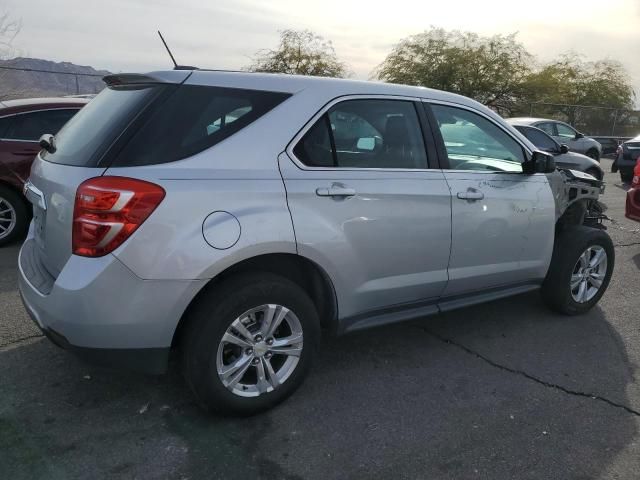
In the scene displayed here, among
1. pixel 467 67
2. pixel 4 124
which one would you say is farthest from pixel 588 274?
pixel 467 67

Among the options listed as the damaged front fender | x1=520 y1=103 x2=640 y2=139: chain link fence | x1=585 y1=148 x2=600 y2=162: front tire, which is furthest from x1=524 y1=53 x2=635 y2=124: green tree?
the damaged front fender

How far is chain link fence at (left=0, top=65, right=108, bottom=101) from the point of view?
12578 millimetres

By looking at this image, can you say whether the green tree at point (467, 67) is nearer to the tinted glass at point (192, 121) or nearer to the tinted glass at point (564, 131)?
the tinted glass at point (564, 131)

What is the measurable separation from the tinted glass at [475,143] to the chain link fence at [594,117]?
26337mm

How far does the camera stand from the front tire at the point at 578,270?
4.46 m

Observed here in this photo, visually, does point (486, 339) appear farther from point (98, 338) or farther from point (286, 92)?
point (98, 338)

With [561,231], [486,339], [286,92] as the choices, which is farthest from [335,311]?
[561,231]

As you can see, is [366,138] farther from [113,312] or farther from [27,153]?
[27,153]

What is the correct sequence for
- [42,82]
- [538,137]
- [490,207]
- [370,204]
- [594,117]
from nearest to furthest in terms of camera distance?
[370,204]
[490,207]
[538,137]
[42,82]
[594,117]

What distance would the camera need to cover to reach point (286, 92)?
2992 millimetres

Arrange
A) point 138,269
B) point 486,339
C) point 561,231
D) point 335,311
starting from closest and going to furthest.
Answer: point 138,269, point 335,311, point 486,339, point 561,231

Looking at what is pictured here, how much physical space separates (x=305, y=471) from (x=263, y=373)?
1.89 ft

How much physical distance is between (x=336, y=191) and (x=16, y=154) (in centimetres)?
469

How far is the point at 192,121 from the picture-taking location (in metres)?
2.72
